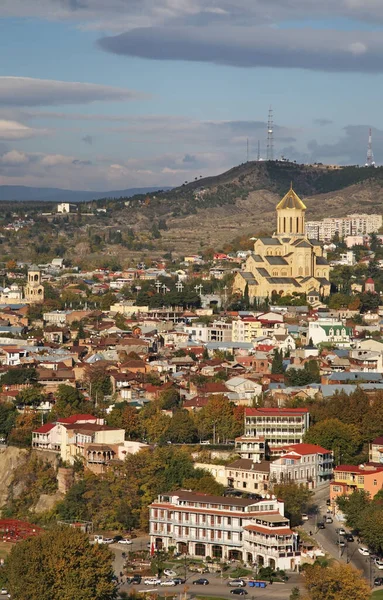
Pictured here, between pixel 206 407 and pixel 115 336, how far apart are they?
73.8ft

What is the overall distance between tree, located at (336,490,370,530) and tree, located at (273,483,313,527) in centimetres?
113

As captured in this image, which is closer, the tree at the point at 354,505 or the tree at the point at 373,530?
the tree at the point at 373,530

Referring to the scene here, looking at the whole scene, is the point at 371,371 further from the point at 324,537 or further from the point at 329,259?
the point at 329,259

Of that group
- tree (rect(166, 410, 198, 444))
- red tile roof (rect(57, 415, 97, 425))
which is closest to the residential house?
tree (rect(166, 410, 198, 444))

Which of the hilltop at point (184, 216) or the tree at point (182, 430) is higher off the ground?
the hilltop at point (184, 216)

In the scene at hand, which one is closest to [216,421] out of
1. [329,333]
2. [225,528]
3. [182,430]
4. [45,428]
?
[182,430]

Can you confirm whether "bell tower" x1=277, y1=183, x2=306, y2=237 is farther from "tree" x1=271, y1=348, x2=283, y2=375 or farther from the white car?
the white car

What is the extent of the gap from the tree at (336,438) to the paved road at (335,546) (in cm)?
336

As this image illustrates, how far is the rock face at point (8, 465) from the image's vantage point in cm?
6072

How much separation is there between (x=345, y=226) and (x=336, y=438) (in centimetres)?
8547

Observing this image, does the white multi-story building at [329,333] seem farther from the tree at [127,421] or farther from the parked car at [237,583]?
the parked car at [237,583]

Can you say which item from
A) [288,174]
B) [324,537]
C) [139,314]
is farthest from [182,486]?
[288,174]

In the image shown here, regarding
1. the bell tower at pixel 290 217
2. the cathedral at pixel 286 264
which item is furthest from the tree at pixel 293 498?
the bell tower at pixel 290 217

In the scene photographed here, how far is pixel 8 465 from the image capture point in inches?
2415
